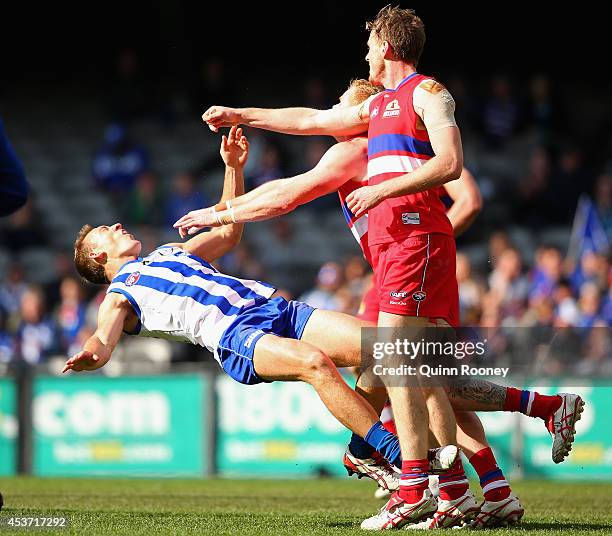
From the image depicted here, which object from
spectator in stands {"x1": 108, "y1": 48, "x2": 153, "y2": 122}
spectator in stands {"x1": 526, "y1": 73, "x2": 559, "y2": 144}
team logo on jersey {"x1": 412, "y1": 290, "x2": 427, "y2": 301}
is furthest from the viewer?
→ spectator in stands {"x1": 108, "y1": 48, "x2": 153, "y2": 122}

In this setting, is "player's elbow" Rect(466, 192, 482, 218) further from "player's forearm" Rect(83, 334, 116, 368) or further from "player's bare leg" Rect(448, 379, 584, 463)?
"player's forearm" Rect(83, 334, 116, 368)

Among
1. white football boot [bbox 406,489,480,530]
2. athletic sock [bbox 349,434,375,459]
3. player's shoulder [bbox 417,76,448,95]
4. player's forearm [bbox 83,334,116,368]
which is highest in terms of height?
player's shoulder [bbox 417,76,448,95]

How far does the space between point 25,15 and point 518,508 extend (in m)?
16.7

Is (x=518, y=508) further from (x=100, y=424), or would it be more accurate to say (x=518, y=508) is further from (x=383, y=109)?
(x=100, y=424)

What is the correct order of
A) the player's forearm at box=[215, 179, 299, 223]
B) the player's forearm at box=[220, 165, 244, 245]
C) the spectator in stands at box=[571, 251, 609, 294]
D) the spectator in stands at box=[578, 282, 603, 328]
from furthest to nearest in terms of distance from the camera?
the spectator in stands at box=[571, 251, 609, 294] → the spectator in stands at box=[578, 282, 603, 328] → the player's forearm at box=[220, 165, 244, 245] → the player's forearm at box=[215, 179, 299, 223]

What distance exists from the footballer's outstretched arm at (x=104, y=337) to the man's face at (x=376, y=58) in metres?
1.95

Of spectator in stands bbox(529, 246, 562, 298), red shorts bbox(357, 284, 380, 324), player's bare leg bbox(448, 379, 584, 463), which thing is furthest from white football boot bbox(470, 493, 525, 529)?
spectator in stands bbox(529, 246, 562, 298)

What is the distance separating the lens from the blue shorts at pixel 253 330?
6520mm

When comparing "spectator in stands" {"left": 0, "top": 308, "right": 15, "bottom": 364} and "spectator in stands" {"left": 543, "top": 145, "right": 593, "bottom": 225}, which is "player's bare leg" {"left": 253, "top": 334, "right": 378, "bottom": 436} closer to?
"spectator in stands" {"left": 0, "top": 308, "right": 15, "bottom": 364}

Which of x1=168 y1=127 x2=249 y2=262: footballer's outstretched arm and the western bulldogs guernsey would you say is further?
x1=168 y1=127 x2=249 y2=262: footballer's outstretched arm

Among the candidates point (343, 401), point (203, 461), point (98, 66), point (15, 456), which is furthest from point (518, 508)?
point (98, 66)

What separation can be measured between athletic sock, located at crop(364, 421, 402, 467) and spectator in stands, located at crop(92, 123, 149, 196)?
11.6 m

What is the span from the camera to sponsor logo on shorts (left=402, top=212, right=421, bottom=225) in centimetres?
645

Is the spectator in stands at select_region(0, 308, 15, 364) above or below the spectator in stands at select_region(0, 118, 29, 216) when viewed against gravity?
below
